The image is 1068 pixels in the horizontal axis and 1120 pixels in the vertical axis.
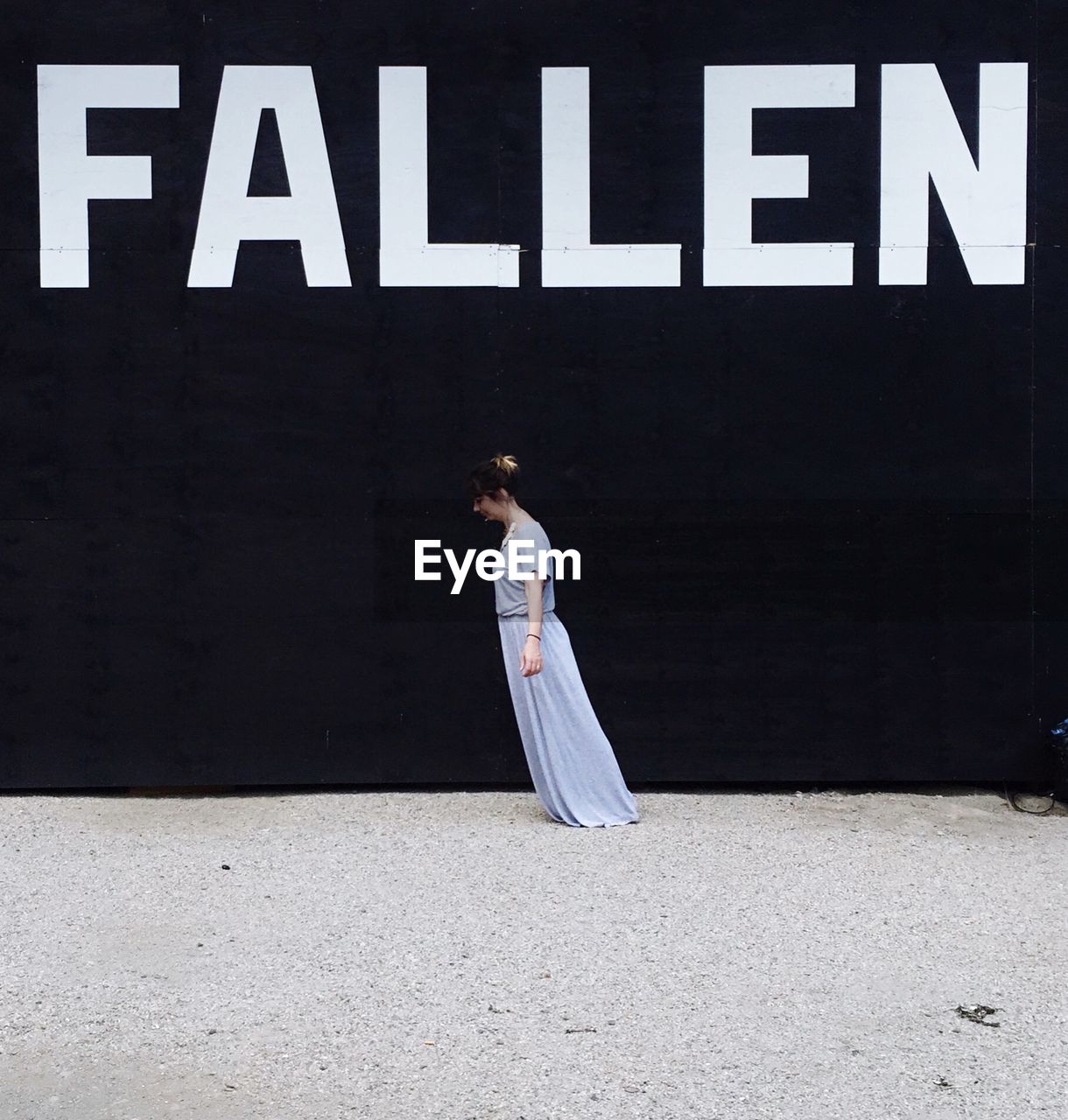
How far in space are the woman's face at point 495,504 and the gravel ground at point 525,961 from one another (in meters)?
1.50

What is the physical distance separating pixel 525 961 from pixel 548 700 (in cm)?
183

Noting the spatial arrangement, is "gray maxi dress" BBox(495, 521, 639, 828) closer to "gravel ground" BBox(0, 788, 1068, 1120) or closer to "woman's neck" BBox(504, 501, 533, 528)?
"woman's neck" BBox(504, 501, 533, 528)

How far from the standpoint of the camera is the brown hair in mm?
6469

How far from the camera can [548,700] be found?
21.0 feet

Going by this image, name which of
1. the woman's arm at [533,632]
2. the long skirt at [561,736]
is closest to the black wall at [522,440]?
the long skirt at [561,736]

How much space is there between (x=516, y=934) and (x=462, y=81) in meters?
4.33

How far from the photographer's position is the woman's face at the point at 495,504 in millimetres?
6504

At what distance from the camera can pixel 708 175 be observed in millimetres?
6992

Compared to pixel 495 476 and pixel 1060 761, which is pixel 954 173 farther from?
pixel 1060 761

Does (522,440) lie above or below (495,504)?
above

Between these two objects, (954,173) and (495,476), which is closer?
(495,476)

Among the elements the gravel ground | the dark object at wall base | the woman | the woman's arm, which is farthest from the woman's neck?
the dark object at wall base

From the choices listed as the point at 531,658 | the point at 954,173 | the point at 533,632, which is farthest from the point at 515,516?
the point at 954,173

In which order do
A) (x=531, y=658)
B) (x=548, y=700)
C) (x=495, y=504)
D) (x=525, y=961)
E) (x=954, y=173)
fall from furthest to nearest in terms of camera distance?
1. (x=954, y=173)
2. (x=495, y=504)
3. (x=548, y=700)
4. (x=531, y=658)
5. (x=525, y=961)
